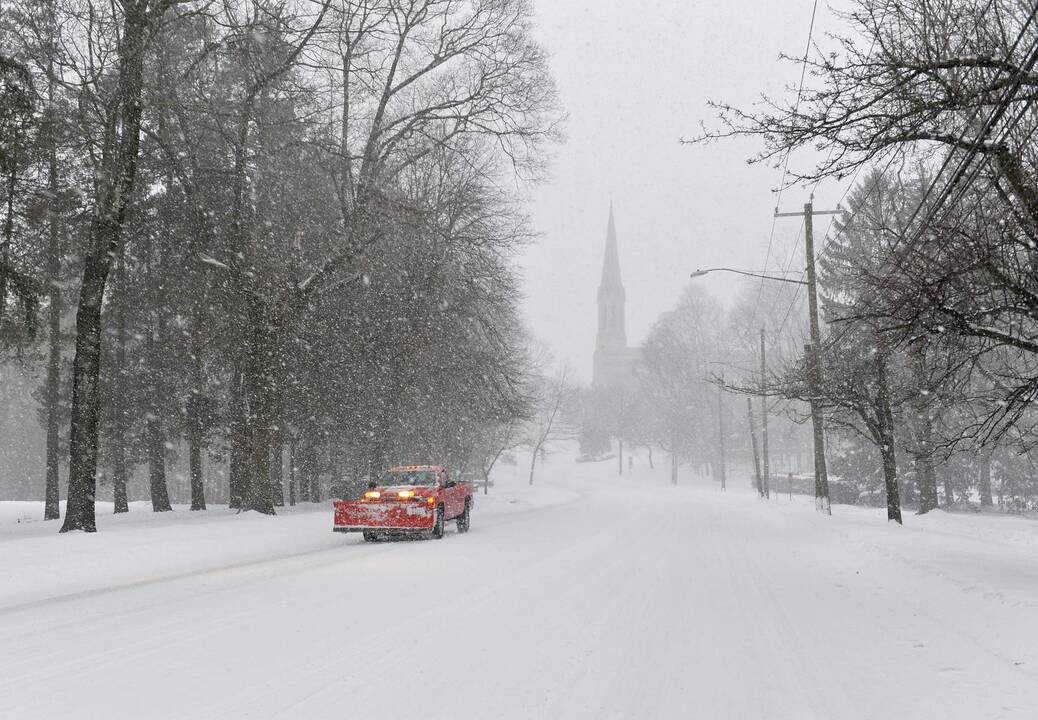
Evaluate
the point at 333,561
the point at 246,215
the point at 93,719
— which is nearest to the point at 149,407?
the point at 246,215

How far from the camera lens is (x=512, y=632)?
6.98m

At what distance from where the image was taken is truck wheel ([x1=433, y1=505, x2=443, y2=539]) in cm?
1645

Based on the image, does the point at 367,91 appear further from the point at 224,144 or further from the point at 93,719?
the point at 93,719

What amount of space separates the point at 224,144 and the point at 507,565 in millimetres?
16276

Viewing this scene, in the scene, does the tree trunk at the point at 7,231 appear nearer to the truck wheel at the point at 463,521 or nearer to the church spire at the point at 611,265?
the truck wheel at the point at 463,521

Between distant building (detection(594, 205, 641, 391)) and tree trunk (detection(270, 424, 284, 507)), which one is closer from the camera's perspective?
tree trunk (detection(270, 424, 284, 507))

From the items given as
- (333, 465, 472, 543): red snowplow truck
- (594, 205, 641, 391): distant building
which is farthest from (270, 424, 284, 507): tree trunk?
(594, 205, 641, 391): distant building

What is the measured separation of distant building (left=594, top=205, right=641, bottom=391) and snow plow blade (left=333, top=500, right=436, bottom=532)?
12559 centimetres

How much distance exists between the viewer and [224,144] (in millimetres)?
21859

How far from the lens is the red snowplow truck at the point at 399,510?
15711 mm

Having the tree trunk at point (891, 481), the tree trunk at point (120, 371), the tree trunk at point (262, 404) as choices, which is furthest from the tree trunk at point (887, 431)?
the tree trunk at point (120, 371)

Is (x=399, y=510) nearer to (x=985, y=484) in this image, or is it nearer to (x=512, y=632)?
(x=512, y=632)

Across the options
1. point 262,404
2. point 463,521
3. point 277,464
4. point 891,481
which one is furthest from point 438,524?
point 277,464

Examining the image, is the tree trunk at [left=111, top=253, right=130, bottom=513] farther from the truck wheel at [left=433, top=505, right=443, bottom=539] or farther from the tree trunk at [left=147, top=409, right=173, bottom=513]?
the truck wheel at [left=433, top=505, right=443, bottom=539]
